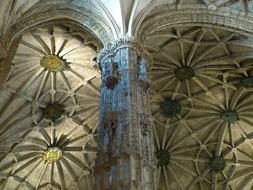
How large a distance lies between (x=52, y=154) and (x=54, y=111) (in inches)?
104

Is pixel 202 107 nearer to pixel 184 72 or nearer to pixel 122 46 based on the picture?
pixel 184 72

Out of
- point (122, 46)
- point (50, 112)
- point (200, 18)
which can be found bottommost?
point (122, 46)

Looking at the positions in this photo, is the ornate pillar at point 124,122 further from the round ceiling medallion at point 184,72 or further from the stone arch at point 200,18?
the round ceiling medallion at point 184,72

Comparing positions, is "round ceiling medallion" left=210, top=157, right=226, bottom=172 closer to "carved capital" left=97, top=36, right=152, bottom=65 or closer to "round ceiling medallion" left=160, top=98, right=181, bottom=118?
"round ceiling medallion" left=160, top=98, right=181, bottom=118

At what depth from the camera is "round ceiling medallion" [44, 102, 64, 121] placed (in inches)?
853

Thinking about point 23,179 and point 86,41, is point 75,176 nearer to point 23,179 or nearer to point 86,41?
point 23,179

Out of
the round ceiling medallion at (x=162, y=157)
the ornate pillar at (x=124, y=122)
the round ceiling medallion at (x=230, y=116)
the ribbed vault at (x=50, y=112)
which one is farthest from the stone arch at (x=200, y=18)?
the round ceiling medallion at (x=162, y=157)

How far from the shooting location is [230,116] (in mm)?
22828

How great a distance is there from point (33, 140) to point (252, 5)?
1099cm

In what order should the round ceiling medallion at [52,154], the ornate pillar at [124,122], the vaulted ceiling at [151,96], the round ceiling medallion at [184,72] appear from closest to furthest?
the ornate pillar at [124,122]
the vaulted ceiling at [151,96]
the round ceiling medallion at [184,72]
the round ceiling medallion at [52,154]

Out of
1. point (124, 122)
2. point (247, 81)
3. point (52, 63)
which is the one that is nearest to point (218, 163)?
point (247, 81)

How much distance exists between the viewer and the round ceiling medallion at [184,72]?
20.9 metres

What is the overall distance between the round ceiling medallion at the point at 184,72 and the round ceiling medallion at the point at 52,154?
638 cm

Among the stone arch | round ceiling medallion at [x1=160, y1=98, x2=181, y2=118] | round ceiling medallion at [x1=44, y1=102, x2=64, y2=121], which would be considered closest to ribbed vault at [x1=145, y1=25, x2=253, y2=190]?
round ceiling medallion at [x1=160, y1=98, x2=181, y2=118]
